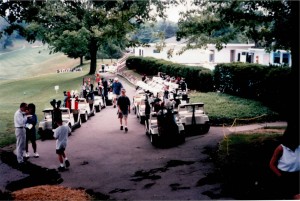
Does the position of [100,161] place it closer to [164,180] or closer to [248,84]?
[164,180]

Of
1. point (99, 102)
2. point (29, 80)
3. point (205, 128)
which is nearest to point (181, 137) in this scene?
point (205, 128)

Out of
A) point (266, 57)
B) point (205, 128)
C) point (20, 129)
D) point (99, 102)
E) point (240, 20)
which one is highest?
point (266, 57)

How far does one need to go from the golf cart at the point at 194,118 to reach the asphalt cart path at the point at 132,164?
0.43 metres

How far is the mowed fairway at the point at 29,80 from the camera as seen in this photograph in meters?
25.9

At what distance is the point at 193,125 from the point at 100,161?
4.60 m

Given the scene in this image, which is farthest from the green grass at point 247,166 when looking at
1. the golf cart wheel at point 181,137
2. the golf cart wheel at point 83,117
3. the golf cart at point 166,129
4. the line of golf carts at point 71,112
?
the golf cart wheel at point 83,117

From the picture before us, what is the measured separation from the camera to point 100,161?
12.4 metres

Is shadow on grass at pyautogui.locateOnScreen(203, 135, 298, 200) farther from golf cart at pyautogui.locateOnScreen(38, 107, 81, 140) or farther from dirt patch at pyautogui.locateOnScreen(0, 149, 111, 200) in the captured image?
golf cart at pyautogui.locateOnScreen(38, 107, 81, 140)

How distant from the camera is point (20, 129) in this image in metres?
12.0

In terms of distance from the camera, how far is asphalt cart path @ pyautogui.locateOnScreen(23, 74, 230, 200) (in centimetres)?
936

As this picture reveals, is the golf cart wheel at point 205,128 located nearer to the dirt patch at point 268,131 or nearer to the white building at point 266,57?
the dirt patch at point 268,131

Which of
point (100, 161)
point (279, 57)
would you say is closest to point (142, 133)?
point (100, 161)

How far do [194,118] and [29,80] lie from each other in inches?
1728

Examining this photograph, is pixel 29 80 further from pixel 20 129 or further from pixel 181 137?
pixel 181 137
